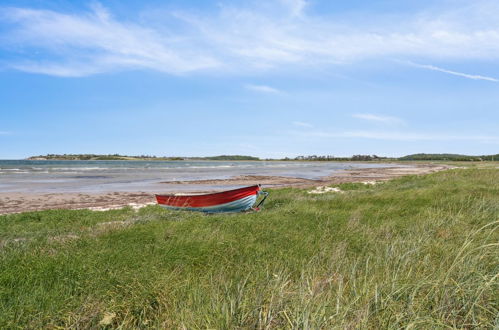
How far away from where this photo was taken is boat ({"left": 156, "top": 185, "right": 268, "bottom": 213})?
49.4 feet

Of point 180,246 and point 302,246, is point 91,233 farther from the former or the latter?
point 302,246

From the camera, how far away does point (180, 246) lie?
24.6 ft

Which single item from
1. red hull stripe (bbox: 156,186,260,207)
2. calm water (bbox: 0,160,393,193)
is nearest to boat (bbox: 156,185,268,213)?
red hull stripe (bbox: 156,186,260,207)

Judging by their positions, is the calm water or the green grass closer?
the green grass

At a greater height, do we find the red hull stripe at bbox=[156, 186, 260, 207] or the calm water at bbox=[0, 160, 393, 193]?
the red hull stripe at bbox=[156, 186, 260, 207]

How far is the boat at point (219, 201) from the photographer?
15062 mm

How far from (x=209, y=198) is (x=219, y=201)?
1.67ft

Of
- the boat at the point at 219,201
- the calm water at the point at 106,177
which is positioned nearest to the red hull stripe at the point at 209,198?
the boat at the point at 219,201

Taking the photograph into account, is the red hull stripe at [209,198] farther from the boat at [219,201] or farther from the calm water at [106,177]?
the calm water at [106,177]

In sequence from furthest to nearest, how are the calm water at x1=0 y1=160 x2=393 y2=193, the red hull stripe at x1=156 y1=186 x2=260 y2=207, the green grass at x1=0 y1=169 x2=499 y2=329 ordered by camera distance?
the calm water at x1=0 y1=160 x2=393 y2=193, the red hull stripe at x1=156 y1=186 x2=260 y2=207, the green grass at x1=0 y1=169 x2=499 y2=329

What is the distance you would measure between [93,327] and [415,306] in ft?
13.0

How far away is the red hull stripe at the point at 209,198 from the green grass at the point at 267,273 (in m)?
3.37

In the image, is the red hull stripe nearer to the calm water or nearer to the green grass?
the green grass

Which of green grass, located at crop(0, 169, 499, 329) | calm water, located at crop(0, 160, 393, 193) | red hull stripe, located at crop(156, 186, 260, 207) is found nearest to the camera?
green grass, located at crop(0, 169, 499, 329)
